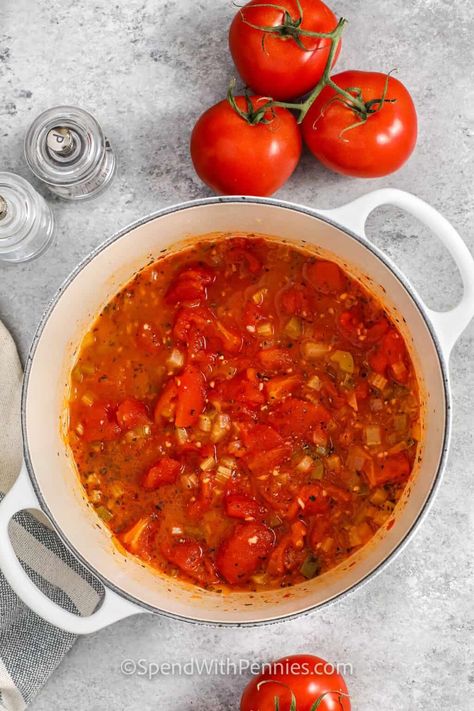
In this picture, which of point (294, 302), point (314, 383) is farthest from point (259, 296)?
point (314, 383)

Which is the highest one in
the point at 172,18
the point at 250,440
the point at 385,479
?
the point at 172,18

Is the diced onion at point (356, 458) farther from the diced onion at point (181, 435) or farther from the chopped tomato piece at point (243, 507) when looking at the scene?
the diced onion at point (181, 435)

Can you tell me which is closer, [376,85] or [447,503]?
[376,85]

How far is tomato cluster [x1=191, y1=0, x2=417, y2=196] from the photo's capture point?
248 cm

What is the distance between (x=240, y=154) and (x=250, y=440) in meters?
0.91

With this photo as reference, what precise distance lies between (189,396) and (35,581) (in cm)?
88

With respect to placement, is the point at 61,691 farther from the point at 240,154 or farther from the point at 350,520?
the point at 240,154

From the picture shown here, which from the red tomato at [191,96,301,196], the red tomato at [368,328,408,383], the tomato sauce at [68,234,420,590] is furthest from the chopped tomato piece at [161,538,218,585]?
the red tomato at [191,96,301,196]

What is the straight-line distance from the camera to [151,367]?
8.68 ft

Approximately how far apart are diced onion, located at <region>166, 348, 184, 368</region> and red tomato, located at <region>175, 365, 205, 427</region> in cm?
3

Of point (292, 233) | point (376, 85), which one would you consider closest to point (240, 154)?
point (292, 233)

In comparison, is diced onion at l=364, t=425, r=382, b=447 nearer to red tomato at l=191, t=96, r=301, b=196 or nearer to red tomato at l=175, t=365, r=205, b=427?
red tomato at l=175, t=365, r=205, b=427

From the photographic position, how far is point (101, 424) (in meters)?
2.67

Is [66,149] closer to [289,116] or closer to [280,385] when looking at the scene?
[289,116]
